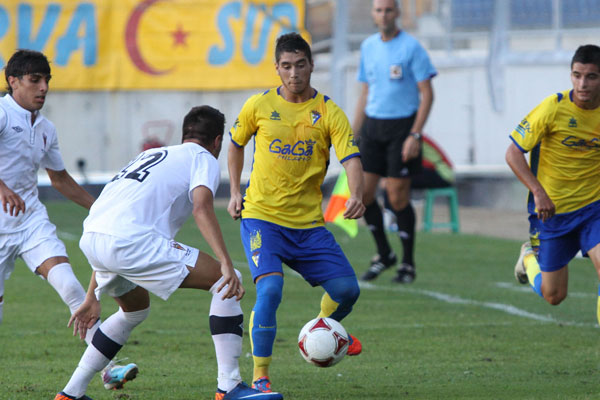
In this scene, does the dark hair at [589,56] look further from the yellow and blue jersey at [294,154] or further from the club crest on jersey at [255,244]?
the club crest on jersey at [255,244]

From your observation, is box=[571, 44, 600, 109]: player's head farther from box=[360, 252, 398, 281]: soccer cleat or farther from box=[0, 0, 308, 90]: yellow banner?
box=[0, 0, 308, 90]: yellow banner

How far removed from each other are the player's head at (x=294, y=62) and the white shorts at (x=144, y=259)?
48.1 inches

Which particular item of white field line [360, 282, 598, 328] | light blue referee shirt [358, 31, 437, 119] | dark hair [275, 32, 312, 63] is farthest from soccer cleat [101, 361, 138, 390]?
light blue referee shirt [358, 31, 437, 119]

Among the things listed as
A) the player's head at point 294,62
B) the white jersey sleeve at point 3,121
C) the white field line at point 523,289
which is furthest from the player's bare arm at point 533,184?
the white field line at point 523,289

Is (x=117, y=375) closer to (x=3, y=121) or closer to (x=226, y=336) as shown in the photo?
(x=226, y=336)

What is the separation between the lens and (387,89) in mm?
9617

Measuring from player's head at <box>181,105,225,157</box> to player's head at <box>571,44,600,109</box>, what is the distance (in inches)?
86.1

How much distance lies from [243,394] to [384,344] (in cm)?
211

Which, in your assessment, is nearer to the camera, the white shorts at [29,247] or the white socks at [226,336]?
the white socks at [226,336]

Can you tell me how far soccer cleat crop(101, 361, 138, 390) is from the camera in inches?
210

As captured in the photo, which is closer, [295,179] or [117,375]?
[117,375]

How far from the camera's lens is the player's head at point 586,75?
6.05m

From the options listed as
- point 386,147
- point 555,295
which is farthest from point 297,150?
point 386,147

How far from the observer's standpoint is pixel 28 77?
5863mm
